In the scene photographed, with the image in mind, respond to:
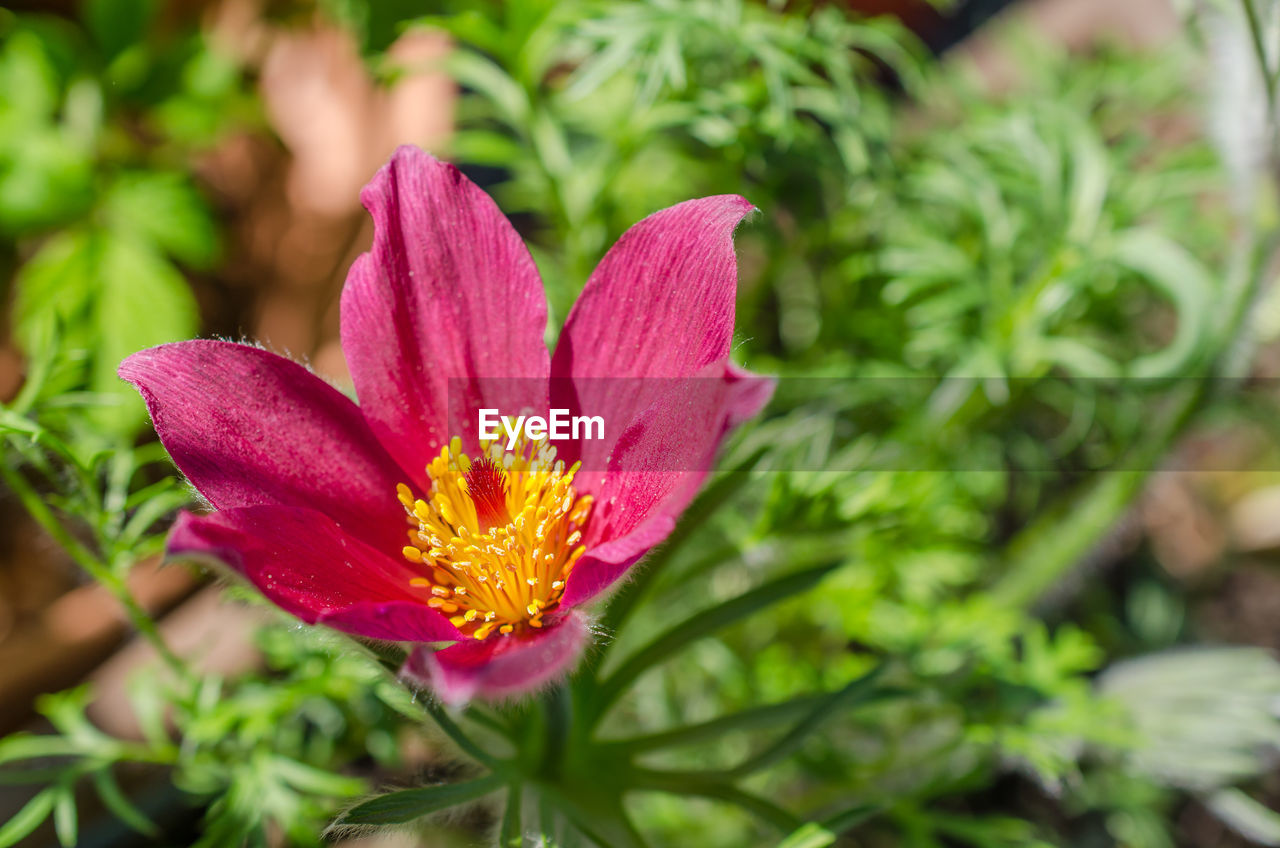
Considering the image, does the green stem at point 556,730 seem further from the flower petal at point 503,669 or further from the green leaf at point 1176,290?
the green leaf at point 1176,290

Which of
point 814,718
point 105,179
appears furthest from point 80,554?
point 105,179

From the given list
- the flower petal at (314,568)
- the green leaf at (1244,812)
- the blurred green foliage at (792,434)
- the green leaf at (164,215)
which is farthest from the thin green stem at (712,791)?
the green leaf at (164,215)

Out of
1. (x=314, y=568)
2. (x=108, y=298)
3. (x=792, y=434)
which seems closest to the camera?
(x=314, y=568)

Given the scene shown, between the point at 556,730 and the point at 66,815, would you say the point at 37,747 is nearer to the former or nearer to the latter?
the point at 66,815

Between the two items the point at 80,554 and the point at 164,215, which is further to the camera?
the point at 164,215

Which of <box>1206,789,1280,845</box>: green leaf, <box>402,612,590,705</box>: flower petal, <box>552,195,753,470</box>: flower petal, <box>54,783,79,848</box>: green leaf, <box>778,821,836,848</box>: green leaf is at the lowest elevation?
<box>1206,789,1280,845</box>: green leaf

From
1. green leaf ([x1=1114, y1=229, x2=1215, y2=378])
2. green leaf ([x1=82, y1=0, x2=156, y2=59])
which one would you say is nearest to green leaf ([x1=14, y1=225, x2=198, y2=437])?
green leaf ([x1=82, y1=0, x2=156, y2=59])

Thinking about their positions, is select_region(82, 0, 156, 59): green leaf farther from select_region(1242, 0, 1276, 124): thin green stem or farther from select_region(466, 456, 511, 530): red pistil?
select_region(1242, 0, 1276, 124): thin green stem

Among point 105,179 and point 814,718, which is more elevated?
point 105,179
